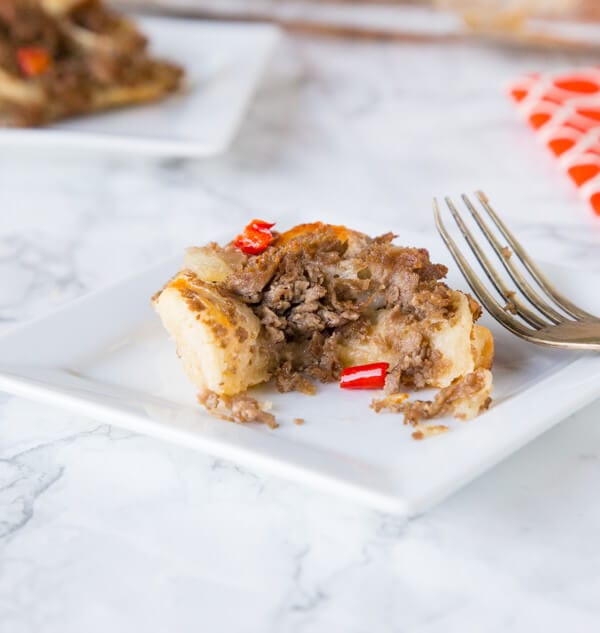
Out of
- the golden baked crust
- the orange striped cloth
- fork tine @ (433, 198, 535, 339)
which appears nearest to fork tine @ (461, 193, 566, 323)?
fork tine @ (433, 198, 535, 339)

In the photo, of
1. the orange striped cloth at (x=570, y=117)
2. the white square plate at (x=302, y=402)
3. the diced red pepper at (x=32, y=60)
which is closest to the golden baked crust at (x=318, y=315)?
the white square plate at (x=302, y=402)

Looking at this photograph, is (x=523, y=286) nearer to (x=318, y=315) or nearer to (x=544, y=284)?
(x=544, y=284)

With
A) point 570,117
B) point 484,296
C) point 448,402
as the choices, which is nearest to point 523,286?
point 484,296

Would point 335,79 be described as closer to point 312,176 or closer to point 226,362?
point 312,176

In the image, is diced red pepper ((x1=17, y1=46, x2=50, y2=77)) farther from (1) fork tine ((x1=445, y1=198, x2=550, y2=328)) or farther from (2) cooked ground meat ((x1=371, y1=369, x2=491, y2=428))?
(2) cooked ground meat ((x1=371, y1=369, x2=491, y2=428))

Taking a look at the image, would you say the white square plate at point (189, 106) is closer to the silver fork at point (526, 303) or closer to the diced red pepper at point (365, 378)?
the silver fork at point (526, 303)
